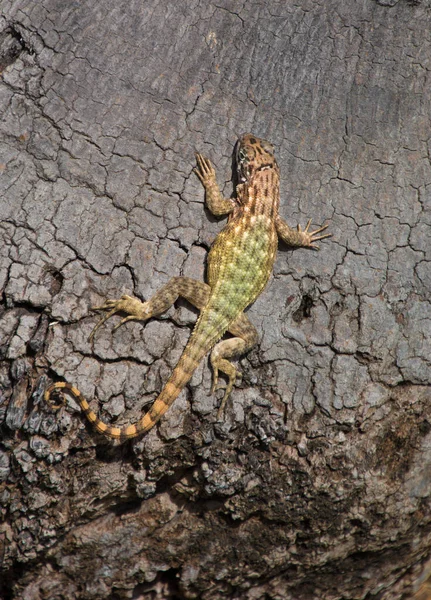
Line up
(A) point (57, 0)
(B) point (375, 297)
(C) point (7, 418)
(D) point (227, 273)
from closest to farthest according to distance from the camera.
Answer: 1. (C) point (7, 418)
2. (A) point (57, 0)
3. (B) point (375, 297)
4. (D) point (227, 273)

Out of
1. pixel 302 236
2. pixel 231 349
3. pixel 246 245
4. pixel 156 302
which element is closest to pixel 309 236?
pixel 302 236

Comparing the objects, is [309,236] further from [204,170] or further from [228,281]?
[204,170]

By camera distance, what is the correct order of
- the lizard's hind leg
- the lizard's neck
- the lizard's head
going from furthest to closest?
1. the lizard's neck
2. the lizard's head
3. the lizard's hind leg

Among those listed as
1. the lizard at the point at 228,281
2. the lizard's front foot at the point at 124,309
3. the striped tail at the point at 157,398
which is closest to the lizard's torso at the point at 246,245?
the lizard at the point at 228,281

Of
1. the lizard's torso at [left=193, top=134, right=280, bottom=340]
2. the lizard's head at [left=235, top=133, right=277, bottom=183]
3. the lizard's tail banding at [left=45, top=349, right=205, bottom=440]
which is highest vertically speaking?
the lizard's head at [left=235, top=133, right=277, bottom=183]

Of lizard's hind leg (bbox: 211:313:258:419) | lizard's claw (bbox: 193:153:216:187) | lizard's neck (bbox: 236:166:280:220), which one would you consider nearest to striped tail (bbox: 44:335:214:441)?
lizard's hind leg (bbox: 211:313:258:419)

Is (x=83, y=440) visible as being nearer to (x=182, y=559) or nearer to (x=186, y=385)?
(x=186, y=385)

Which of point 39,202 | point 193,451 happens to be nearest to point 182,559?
point 193,451

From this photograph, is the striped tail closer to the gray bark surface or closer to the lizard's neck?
the gray bark surface
